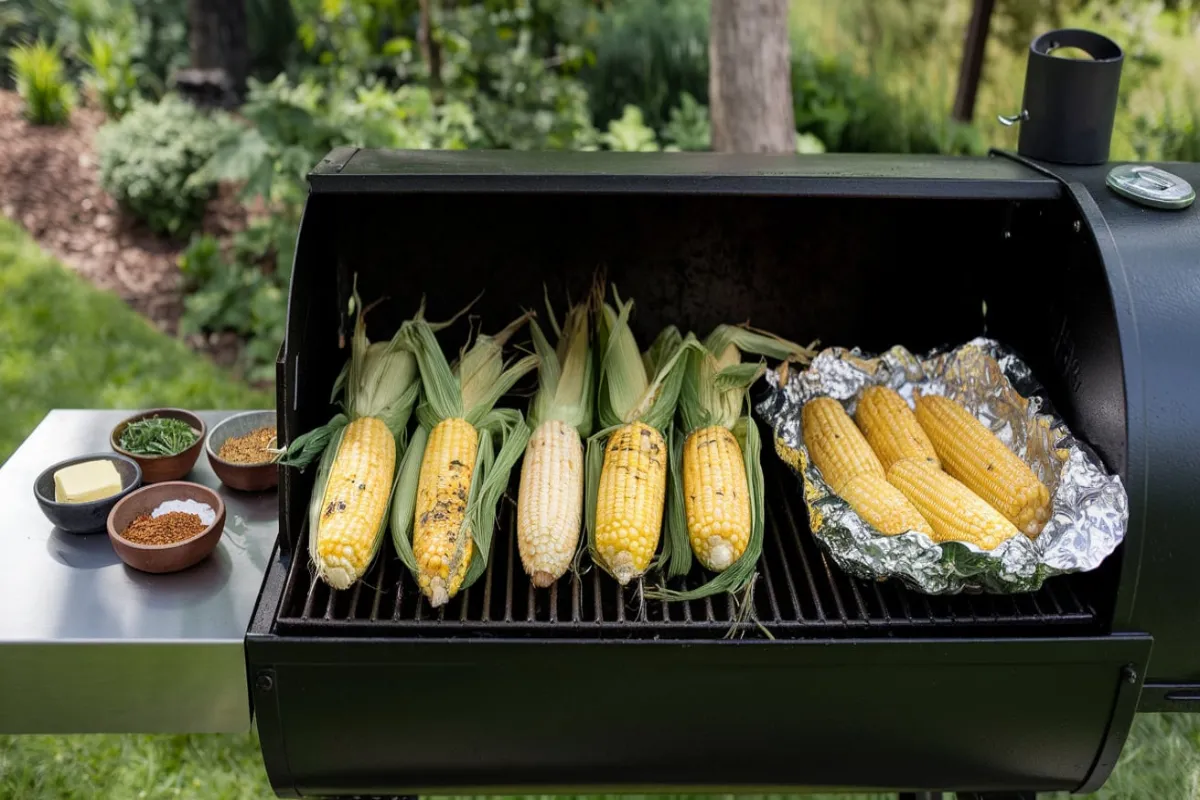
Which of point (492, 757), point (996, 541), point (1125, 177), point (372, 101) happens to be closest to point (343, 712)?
point (492, 757)

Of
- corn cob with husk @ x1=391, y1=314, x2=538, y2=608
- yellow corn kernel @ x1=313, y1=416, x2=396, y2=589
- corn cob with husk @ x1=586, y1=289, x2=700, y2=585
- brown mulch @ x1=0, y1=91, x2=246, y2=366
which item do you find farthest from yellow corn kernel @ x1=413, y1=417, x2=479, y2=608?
brown mulch @ x1=0, y1=91, x2=246, y2=366

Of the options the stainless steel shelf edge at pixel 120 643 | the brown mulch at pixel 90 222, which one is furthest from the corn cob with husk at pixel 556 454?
the brown mulch at pixel 90 222

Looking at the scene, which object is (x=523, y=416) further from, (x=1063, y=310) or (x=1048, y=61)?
(x=1048, y=61)

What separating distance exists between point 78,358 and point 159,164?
1.85 meters

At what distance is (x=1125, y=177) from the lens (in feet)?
8.53

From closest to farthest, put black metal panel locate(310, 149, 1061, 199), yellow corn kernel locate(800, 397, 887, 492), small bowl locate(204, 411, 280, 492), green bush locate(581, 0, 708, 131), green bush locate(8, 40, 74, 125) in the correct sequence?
black metal panel locate(310, 149, 1061, 199) < yellow corn kernel locate(800, 397, 887, 492) < small bowl locate(204, 411, 280, 492) < green bush locate(581, 0, 708, 131) < green bush locate(8, 40, 74, 125)

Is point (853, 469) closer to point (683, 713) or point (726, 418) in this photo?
point (726, 418)

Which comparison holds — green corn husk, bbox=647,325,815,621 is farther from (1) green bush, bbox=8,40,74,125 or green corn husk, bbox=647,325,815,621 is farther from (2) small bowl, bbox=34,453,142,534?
(1) green bush, bbox=8,40,74,125

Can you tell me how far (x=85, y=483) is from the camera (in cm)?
275

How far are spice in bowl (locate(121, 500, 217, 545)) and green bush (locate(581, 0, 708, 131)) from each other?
547 cm

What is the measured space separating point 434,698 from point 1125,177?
7.12 ft

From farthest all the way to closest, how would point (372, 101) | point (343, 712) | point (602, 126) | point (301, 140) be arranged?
point (602, 126), point (372, 101), point (301, 140), point (343, 712)

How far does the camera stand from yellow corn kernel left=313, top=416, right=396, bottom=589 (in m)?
2.36

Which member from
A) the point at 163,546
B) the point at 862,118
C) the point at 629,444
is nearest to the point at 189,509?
the point at 163,546
